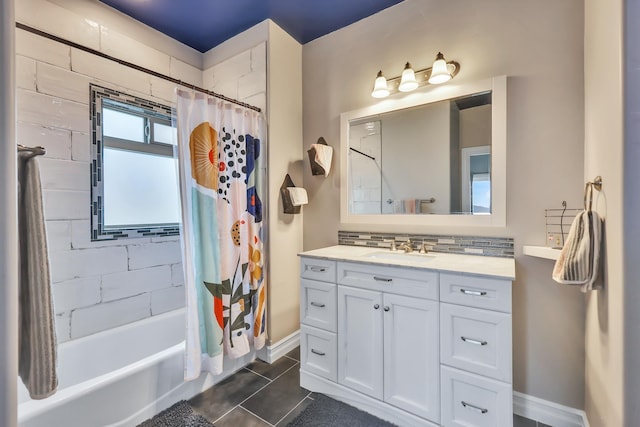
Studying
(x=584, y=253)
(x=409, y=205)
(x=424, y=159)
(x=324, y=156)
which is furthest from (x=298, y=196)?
(x=584, y=253)

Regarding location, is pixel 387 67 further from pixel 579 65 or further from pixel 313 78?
pixel 579 65

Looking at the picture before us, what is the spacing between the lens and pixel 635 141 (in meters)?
0.86

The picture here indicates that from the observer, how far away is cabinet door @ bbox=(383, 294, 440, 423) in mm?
1393

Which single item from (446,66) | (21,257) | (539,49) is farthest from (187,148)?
(539,49)

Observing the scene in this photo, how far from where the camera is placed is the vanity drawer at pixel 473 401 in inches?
48.3

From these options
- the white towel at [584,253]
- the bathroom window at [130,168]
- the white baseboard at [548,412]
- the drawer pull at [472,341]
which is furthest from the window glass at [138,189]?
the white baseboard at [548,412]

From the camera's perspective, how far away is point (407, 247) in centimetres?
195

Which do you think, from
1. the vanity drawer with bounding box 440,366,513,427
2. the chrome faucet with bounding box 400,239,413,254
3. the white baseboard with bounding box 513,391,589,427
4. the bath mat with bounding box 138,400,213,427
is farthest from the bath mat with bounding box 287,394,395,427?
the chrome faucet with bounding box 400,239,413,254

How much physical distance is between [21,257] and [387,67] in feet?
7.41

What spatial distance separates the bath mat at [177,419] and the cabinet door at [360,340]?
83 centimetres

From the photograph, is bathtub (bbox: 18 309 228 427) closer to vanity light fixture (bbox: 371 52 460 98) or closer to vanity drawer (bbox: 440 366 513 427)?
vanity drawer (bbox: 440 366 513 427)

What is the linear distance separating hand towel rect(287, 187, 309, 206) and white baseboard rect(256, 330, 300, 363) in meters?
1.17

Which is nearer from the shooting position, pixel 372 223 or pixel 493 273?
pixel 493 273

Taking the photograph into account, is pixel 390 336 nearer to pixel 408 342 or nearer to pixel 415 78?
pixel 408 342
